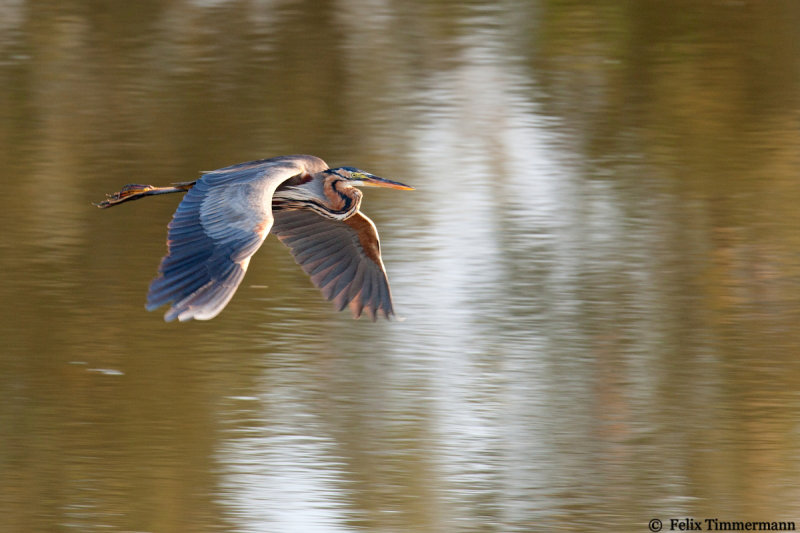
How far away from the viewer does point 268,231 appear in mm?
4320

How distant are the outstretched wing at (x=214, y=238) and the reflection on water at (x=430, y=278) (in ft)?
4.25

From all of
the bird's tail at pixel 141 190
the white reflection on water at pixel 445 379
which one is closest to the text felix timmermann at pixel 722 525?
the white reflection on water at pixel 445 379

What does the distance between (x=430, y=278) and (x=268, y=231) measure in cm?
230

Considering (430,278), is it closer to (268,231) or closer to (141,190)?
→ (141,190)

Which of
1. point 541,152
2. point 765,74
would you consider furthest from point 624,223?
point 765,74

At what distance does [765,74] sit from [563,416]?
3864mm

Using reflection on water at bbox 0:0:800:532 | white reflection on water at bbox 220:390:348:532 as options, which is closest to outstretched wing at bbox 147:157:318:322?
white reflection on water at bbox 220:390:348:532

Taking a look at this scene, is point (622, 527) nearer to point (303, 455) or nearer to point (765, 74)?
point (303, 455)

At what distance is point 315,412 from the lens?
5.59 meters

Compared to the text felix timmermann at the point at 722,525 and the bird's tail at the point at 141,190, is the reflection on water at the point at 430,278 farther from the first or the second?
the bird's tail at the point at 141,190

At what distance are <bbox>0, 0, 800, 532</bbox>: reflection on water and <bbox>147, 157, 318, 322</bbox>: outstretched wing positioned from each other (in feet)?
4.25

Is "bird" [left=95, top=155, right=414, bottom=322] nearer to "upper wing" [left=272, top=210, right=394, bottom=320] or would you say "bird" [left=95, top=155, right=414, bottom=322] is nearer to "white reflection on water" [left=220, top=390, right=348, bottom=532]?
"upper wing" [left=272, top=210, right=394, bottom=320]

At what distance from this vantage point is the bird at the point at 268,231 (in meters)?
4.04

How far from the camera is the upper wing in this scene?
16.6ft
